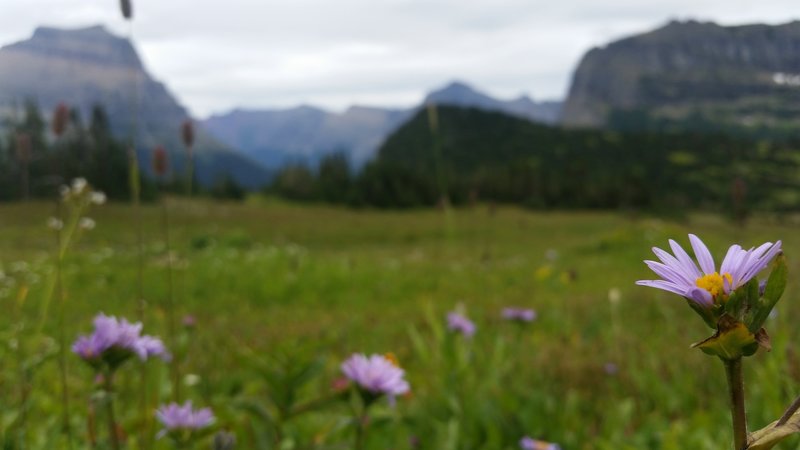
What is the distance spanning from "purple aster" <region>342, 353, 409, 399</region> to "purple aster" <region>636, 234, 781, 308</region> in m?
0.91

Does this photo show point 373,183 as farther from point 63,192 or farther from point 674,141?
point 674,141

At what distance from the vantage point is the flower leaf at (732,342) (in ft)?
1.57

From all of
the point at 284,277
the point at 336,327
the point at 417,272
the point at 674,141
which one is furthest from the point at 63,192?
the point at 674,141

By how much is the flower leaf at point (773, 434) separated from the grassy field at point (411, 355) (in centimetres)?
101

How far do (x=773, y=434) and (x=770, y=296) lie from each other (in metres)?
0.11

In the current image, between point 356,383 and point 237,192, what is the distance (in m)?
71.0

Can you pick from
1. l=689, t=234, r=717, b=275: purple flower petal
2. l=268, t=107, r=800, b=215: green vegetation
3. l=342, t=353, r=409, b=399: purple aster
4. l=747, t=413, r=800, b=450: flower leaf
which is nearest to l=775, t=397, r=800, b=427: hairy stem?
l=747, t=413, r=800, b=450: flower leaf

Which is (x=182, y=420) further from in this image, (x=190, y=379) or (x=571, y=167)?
(x=571, y=167)

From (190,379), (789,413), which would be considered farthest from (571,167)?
(789,413)

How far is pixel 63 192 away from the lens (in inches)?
54.6

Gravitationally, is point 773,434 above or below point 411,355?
above

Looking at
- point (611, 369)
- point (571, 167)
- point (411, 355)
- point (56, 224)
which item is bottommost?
point (571, 167)

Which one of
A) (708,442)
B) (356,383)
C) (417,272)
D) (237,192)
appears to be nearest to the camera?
(356,383)

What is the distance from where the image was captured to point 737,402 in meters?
0.47
